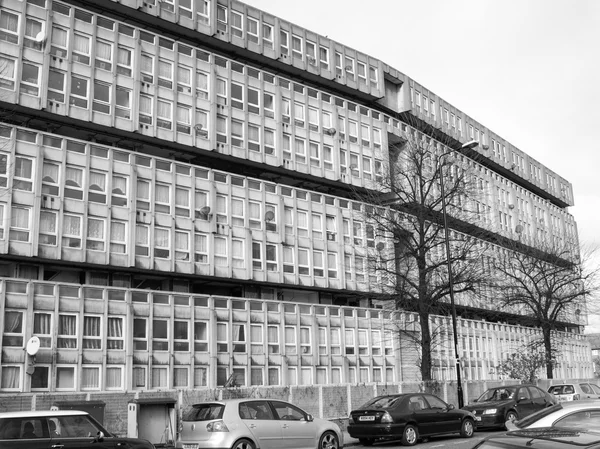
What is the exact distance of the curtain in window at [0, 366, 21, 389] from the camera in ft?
A: 82.2

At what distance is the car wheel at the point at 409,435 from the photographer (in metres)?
18.9

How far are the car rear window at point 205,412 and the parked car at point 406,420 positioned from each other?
18.8 feet

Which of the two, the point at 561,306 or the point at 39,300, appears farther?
the point at 561,306

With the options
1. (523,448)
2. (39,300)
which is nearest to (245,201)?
(39,300)

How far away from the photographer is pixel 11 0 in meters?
29.1

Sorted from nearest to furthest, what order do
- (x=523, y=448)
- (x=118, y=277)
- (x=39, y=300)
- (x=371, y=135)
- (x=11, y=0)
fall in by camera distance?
(x=523, y=448)
(x=39, y=300)
(x=11, y=0)
(x=118, y=277)
(x=371, y=135)

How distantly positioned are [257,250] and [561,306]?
21061 mm

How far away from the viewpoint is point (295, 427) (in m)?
15.6

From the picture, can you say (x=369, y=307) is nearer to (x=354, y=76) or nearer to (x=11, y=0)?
(x=354, y=76)

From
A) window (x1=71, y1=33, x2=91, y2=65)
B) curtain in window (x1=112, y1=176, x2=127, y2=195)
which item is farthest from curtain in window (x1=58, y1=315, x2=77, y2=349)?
window (x1=71, y1=33, x2=91, y2=65)

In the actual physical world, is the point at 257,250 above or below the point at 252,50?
below

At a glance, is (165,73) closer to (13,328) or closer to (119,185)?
(119,185)

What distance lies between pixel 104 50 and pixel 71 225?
8408 mm

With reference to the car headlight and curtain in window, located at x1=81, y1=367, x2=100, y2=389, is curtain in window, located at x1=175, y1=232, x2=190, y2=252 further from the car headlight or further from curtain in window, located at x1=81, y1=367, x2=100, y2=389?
the car headlight
